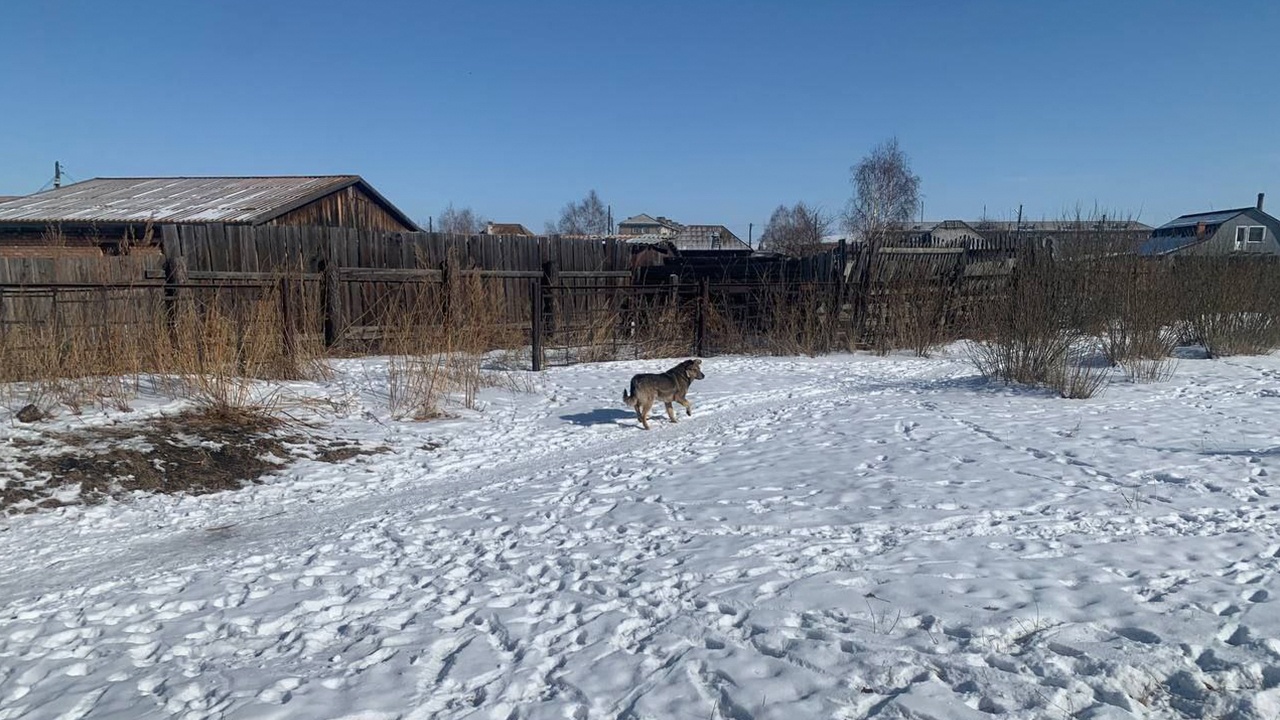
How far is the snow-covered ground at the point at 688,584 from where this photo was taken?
3.47 m

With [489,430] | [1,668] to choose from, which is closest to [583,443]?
[489,430]

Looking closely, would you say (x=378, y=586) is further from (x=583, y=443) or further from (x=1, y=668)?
(x=583, y=443)

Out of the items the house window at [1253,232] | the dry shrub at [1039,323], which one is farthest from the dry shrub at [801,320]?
the house window at [1253,232]

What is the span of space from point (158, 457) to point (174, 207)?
17273 mm

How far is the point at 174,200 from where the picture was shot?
22.4 metres

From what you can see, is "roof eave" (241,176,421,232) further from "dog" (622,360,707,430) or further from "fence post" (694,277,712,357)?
"dog" (622,360,707,430)

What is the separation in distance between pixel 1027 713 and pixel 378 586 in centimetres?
378

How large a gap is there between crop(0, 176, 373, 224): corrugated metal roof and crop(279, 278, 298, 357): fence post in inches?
343

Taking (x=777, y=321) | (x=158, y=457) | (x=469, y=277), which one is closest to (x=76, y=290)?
(x=158, y=457)

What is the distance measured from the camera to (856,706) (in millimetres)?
3270

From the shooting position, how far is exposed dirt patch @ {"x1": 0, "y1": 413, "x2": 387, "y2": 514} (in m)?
6.52

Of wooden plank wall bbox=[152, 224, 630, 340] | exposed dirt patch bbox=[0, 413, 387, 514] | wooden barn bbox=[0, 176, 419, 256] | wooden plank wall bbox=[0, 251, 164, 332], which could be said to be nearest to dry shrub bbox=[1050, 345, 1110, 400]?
exposed dirt patch bbox=[0, 413, 387, 514]

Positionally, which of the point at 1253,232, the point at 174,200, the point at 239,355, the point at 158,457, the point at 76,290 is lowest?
the point at 158,457

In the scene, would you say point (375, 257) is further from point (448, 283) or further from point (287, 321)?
point (287, 321)
